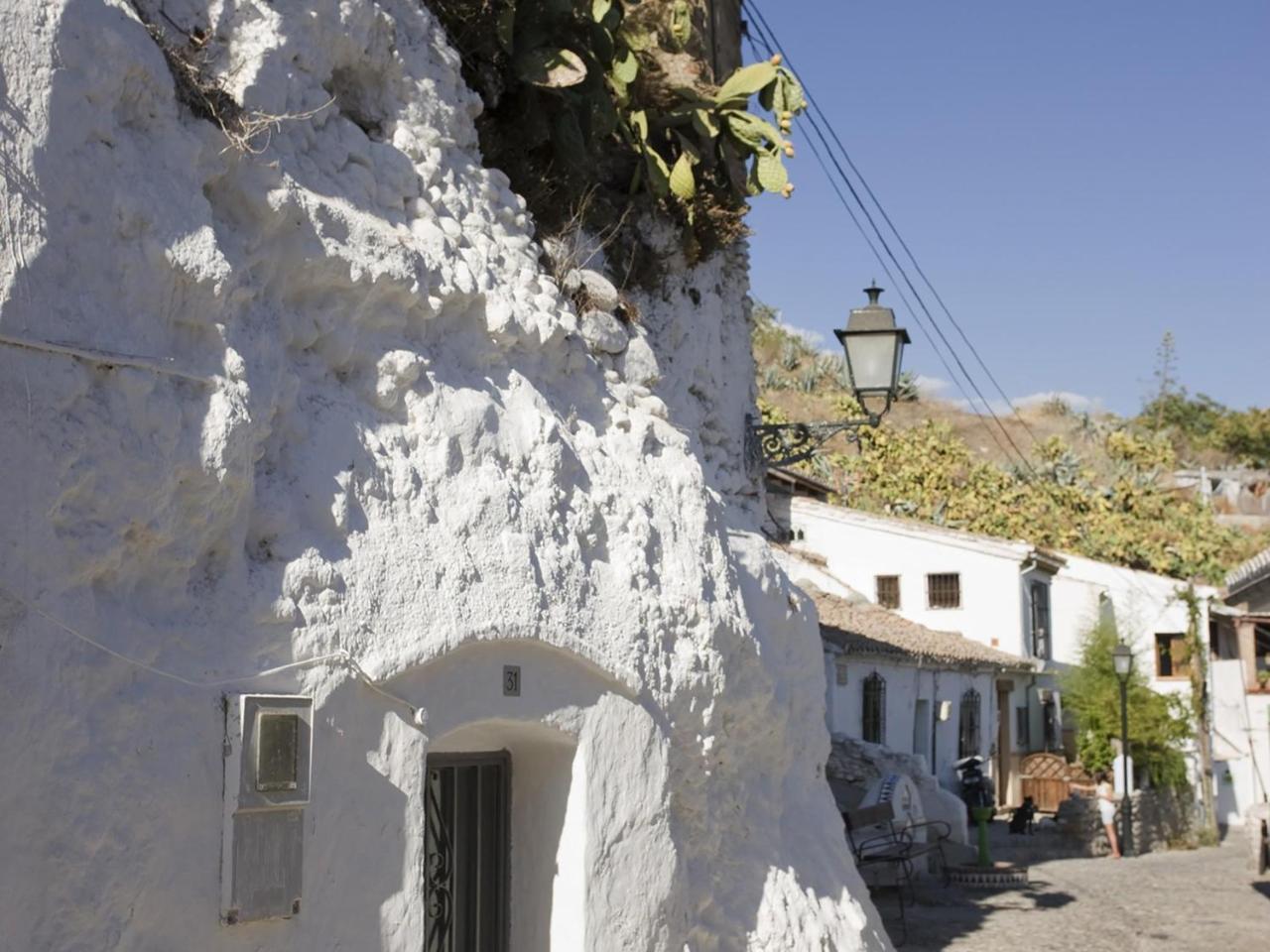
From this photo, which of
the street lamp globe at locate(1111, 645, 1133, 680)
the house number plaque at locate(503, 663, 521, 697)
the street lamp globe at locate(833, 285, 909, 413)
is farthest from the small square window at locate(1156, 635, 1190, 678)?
the house number plaque at locate(503, 663, 521, 697)

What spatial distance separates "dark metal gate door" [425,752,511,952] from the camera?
22.0ft

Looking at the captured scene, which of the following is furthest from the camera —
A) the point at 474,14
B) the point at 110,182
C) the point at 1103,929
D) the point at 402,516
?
the point at 1103,929

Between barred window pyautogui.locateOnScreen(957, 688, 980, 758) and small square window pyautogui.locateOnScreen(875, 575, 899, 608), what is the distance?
3779mm

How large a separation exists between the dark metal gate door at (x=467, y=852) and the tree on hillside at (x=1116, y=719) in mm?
22476

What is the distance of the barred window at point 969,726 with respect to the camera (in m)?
28.2

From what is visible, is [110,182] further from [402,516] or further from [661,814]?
[661,814]

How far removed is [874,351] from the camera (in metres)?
11.1

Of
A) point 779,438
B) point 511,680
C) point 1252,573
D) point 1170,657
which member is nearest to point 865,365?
point 779,438

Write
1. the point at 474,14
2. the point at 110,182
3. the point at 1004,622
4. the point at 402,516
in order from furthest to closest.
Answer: the point at 1004,622 → the point at 474,14 → the point at 402,516 → the point at 110,182

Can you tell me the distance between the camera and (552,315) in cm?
741

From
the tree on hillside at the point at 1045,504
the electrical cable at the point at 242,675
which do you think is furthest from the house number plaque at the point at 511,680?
the tree on hillside at the point at 1045,504

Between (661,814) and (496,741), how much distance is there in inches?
35.1

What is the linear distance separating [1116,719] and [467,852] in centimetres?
2302

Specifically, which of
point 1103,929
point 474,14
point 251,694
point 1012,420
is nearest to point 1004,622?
point 1103,929
